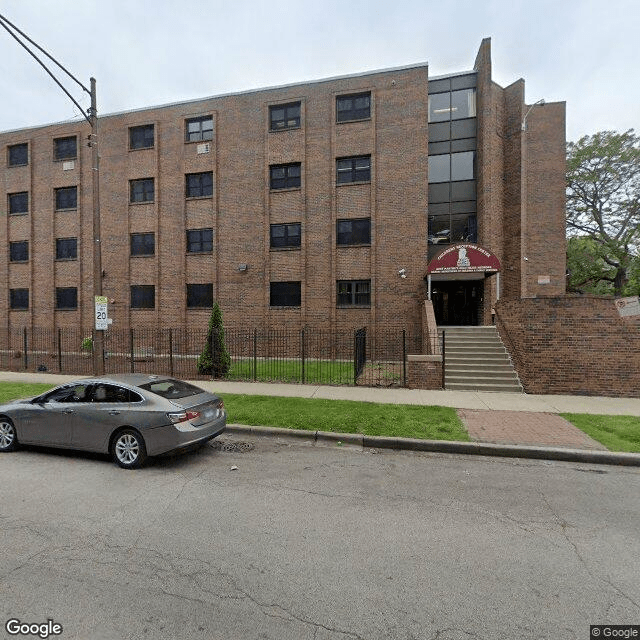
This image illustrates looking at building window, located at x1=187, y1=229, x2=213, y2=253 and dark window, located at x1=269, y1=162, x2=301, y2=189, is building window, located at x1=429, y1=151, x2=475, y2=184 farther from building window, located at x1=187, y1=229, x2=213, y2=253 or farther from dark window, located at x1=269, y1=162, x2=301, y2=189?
building window, located at x1=187, y1=229, x2=213, y2=253

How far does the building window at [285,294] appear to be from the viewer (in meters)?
18.1

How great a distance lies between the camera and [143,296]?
20.0 metres

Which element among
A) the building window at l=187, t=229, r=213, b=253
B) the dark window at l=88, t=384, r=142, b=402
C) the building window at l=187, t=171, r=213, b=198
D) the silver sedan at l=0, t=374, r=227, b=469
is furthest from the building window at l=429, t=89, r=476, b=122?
the dark window at l=88, t=384, r=142, b=402

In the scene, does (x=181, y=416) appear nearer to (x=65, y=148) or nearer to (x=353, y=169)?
(x=353, y=169)

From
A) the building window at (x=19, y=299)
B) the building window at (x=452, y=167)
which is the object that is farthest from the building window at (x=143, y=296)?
the building window at (x=452, y=167)

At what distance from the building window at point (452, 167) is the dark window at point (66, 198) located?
20.2 metres

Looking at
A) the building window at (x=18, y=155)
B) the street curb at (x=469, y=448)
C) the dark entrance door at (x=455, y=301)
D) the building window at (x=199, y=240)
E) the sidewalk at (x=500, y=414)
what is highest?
the building window at (x=18, y=155)

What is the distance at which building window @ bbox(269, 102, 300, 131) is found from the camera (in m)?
18.3

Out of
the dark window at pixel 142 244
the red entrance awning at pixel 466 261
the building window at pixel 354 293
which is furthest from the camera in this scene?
the dark window at pixel 142 244

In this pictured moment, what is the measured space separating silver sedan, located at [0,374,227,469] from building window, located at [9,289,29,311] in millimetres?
19820

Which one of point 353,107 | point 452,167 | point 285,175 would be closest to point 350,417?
point 285,175

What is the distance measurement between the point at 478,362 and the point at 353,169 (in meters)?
11.1

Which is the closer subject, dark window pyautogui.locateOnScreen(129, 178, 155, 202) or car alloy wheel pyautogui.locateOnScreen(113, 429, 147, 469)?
car alloy wheel pyautogui.locateOnScreen(113, 429, 147, 469)

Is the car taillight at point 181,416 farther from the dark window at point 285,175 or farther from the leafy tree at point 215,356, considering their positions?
the dark window at point 285,175
